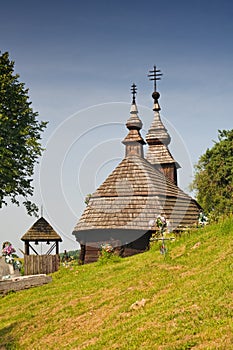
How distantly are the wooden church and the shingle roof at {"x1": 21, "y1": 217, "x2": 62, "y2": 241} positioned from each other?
2145 millimetres

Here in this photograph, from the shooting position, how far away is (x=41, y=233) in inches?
1145

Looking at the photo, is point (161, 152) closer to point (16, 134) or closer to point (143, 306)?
point (16, 134)

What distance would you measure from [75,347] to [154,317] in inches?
76.3

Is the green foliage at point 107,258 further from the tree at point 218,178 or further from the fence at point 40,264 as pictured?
the tree at point 218,178

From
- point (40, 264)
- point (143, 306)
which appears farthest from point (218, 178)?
point (143, 306)

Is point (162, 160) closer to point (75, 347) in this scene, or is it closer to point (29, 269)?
point (29, 269)

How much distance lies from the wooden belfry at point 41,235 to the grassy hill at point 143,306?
9.78m

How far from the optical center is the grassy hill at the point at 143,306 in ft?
28.3

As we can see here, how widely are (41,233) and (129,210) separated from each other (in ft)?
19.4

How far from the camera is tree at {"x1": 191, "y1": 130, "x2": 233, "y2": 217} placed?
1825 inches

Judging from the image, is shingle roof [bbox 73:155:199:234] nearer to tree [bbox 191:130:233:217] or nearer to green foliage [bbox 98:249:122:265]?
green foliage [bbox 98:249:122:265]

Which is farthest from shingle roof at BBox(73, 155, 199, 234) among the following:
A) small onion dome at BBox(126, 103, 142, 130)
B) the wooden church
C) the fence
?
small onion dome at BBox(126, 103, 142, 130)

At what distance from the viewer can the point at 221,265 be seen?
1242 centimetres

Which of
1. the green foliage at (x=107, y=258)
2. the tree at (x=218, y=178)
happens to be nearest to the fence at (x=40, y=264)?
the green foliage at (x=107, y=258)
